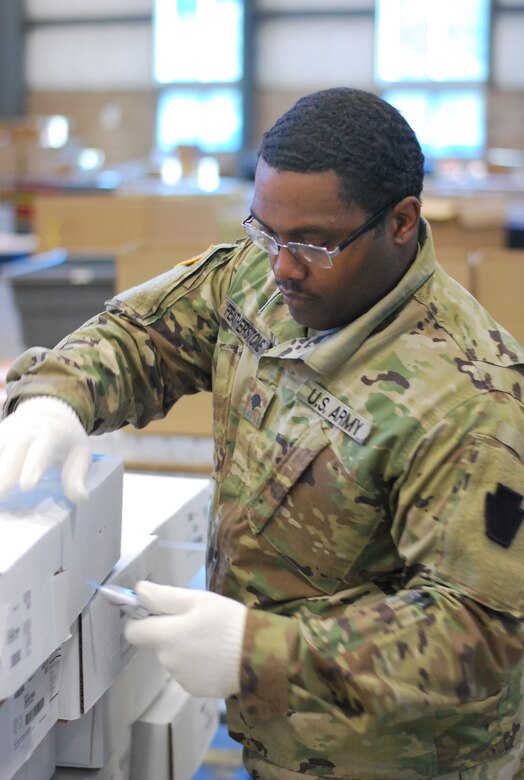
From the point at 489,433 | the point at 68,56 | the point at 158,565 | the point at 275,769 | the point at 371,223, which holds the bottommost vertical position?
the point at 275,769

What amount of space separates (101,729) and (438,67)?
38.9 ft

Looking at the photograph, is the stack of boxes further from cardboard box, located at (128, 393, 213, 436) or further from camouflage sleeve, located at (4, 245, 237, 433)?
cardboard box, located at (128, 393, 213, 436)

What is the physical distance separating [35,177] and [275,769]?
23.8 feet

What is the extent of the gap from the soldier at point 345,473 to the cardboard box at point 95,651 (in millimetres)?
168

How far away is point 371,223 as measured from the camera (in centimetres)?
112

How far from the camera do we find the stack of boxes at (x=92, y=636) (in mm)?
1118

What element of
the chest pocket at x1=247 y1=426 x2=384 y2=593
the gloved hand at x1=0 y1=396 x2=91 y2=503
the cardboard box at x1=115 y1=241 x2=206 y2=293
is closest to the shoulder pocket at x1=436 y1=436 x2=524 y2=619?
the chest pocket at x1=247 y1=426 x2=384 y2=593

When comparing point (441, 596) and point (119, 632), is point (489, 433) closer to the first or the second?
point (441, 596)

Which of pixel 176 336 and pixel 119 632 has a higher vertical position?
pixel 176 336

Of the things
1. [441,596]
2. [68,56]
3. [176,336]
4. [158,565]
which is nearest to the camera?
[441,596]

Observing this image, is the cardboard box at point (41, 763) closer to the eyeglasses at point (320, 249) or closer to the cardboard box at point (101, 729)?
the cardboard box at point (101, 729)

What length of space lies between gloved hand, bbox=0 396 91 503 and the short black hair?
15.5 inches

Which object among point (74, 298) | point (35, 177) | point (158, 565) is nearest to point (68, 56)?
point (35, 177)

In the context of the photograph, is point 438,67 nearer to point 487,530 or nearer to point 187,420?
point 187,420
